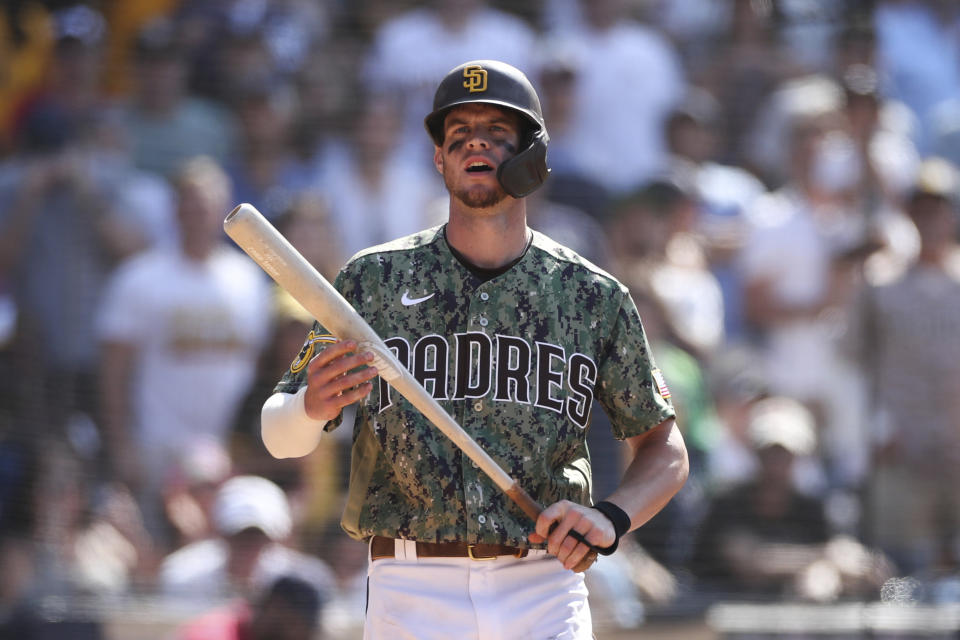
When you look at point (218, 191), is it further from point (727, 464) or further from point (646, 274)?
point (727, 464)

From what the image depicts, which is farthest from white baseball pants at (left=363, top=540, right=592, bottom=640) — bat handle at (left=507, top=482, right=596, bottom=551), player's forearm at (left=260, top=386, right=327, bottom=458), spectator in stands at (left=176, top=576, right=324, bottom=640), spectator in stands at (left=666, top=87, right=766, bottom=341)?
spectator in stands at (left=666, top=87, right=766, bottom=341)

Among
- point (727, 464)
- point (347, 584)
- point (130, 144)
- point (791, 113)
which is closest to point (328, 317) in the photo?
point (347, 584)

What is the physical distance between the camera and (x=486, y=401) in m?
3.27

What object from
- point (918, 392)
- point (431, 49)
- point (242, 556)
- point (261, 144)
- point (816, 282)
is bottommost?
point (242, 556)

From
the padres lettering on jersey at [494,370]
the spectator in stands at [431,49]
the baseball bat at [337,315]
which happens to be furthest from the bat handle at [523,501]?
the spectator in stands at [431,49]

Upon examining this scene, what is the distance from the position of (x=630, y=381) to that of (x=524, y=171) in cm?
54

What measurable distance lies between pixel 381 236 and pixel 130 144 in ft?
4.80

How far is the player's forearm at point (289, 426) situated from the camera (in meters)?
3.13

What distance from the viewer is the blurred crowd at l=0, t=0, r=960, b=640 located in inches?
266

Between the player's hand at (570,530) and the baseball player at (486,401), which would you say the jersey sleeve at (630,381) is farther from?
the player's hand at (570,530)

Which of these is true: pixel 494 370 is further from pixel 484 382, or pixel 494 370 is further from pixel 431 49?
pixel 431 49

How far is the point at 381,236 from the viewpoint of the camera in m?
7.72

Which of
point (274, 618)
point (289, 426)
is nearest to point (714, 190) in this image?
point (274, 618)

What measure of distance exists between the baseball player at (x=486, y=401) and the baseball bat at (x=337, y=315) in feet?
0.31
